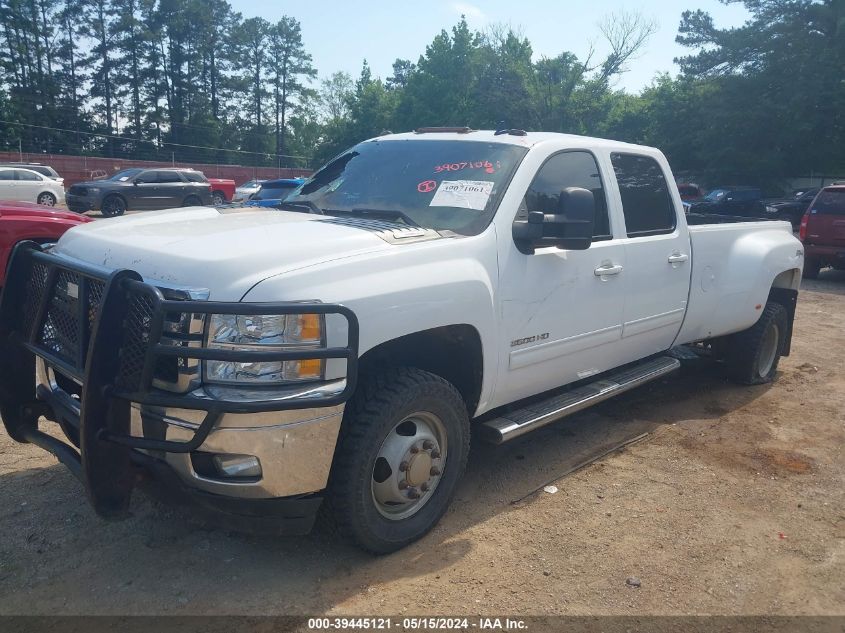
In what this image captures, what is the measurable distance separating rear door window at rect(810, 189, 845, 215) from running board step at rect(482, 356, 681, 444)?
30.8ft

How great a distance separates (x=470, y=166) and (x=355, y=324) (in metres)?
1.62

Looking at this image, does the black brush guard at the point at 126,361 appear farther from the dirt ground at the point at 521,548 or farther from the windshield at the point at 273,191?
the windshield at the point at 273,191

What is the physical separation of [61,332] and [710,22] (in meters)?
41.4

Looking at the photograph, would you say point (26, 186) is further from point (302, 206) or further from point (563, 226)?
point (563, 226)

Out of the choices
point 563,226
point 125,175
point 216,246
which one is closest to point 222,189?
point 125,175

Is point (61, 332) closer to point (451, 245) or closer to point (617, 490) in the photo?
point (451, 245)

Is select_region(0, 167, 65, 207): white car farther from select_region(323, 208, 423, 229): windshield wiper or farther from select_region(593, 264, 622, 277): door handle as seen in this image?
select_region(593, 264, 622, 277): door handle

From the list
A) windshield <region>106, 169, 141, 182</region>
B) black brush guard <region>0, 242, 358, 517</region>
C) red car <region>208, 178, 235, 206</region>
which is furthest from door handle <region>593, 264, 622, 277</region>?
red car <region>208, 178, 235, 206</region>

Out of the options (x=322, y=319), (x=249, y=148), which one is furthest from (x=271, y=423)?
(x=249, y=148)

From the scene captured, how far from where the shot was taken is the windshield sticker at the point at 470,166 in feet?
13.0

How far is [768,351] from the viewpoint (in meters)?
6.51

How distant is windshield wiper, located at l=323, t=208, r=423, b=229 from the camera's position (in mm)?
3808

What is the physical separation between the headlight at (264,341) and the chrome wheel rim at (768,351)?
4.90 metres

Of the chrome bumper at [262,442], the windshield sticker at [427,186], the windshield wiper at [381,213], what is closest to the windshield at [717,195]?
the windshield sticker at [427,186]
